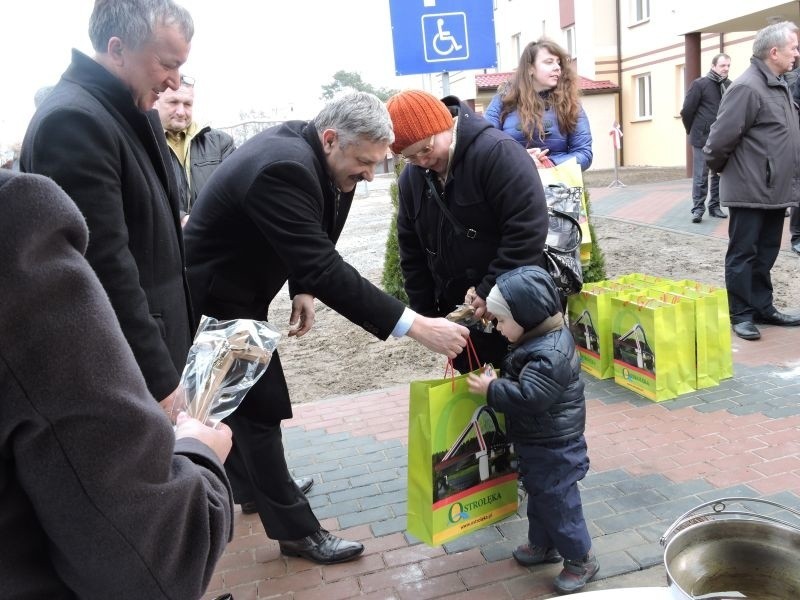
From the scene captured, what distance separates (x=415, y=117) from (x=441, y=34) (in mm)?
2340

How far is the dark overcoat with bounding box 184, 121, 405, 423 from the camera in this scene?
2.53m

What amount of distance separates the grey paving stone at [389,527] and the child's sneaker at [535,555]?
547mm

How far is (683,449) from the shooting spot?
3.82 meters

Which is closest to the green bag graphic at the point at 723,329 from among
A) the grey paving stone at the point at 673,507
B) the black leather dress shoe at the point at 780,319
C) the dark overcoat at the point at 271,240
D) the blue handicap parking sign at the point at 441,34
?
the black leather dress shoe at the point at 780,319

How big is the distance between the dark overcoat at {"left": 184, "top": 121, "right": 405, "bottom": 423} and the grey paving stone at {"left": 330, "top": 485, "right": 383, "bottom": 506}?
0.90 meters

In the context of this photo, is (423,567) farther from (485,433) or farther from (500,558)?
(485,433)

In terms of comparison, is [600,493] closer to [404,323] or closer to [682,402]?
[682,402]

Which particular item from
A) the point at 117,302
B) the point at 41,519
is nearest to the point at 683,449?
the point at 117,302

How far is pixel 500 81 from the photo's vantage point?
73.8 feet

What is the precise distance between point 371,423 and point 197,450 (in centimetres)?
352

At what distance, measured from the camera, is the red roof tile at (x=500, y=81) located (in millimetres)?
22156

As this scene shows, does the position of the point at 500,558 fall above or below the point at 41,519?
below

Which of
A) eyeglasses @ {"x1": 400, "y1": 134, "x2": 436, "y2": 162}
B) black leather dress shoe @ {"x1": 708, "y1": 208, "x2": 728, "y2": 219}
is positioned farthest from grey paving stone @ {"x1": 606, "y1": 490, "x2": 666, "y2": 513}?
black leather dress shoe @ {"x1": 708, "y1": 208, "x2": 728, "y2": 219}

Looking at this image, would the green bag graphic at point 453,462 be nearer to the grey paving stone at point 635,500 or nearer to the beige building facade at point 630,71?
the grey paving stone at point 635,500
